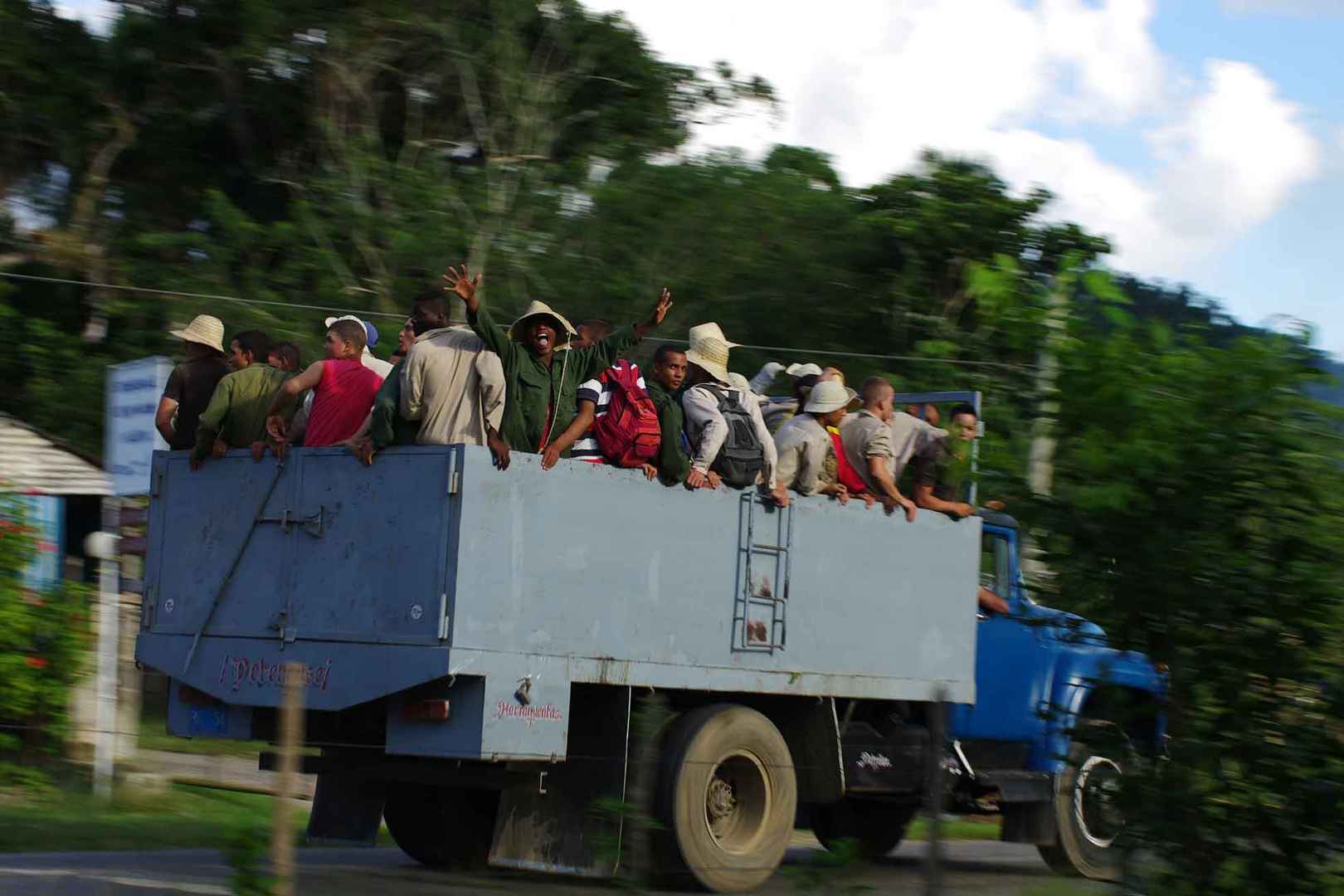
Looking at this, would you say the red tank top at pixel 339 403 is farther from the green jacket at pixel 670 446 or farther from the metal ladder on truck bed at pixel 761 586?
the metal ladder on truck bed at pixel 761 586

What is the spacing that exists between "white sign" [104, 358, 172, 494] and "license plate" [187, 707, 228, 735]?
2378 millimetres

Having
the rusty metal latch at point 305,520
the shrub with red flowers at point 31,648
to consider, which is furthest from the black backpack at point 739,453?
the shrub with red flowers at point 31,648

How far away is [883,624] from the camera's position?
9.57m

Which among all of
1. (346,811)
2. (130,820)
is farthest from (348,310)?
(346,811)

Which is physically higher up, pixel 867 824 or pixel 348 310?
pixel 348 310

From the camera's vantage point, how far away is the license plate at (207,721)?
8.27m

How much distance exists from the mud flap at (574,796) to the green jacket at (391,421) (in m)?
1.50

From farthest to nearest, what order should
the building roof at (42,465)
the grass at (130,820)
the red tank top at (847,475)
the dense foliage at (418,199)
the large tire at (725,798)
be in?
1. the dense foliage at (418,199)
2. the building roof at (42,465)
3. the grass at (130,820)
4. the red tank top at (847,475)
5. the large tire at (725,798)

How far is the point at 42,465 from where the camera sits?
1759 centimetres

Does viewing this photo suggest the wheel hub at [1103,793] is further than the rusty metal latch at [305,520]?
No

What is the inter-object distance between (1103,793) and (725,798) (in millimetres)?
2894

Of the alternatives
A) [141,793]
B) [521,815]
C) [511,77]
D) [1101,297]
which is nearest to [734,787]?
[521,815]

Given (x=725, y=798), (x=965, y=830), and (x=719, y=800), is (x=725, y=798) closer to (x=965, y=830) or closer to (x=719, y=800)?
(x=719, y=800)

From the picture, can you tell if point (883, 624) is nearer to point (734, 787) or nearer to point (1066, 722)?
point (734, 787)
